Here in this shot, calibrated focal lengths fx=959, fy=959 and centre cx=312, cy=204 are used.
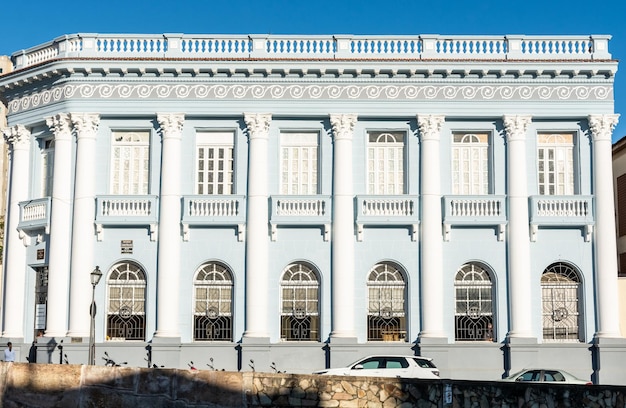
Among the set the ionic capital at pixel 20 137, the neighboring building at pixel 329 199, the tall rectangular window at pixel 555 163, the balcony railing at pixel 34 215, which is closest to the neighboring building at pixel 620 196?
the tall rectangular window at pixel 555 163

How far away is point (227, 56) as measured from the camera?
3053 cm

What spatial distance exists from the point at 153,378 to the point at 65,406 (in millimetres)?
1698

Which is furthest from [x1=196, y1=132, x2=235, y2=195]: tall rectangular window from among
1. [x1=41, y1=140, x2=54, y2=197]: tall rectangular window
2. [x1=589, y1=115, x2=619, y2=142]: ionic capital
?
[x1=589, y1=115, x2=619, y2=142]: ionic capital

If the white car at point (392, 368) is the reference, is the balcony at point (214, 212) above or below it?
above

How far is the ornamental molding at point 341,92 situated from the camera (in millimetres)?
30422

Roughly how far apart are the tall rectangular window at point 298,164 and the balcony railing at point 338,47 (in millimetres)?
2704

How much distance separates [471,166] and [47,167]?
1398 cm

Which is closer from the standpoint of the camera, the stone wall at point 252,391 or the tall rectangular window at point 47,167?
the stone wall at point 252,391

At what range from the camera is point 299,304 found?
30062 millimetres

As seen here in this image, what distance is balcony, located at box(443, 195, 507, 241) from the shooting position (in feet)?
98.8

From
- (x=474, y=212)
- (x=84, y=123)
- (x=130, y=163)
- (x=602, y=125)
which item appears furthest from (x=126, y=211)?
(x=602, y=125)

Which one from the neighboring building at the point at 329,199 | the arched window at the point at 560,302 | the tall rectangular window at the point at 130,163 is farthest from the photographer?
the tall rectangular window at the point at 130,163

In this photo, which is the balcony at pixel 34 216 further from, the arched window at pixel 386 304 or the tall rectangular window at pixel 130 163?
the arched window at pixel 386 304

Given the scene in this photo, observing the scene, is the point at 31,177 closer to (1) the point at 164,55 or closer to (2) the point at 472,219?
(1) the point at 164,55
